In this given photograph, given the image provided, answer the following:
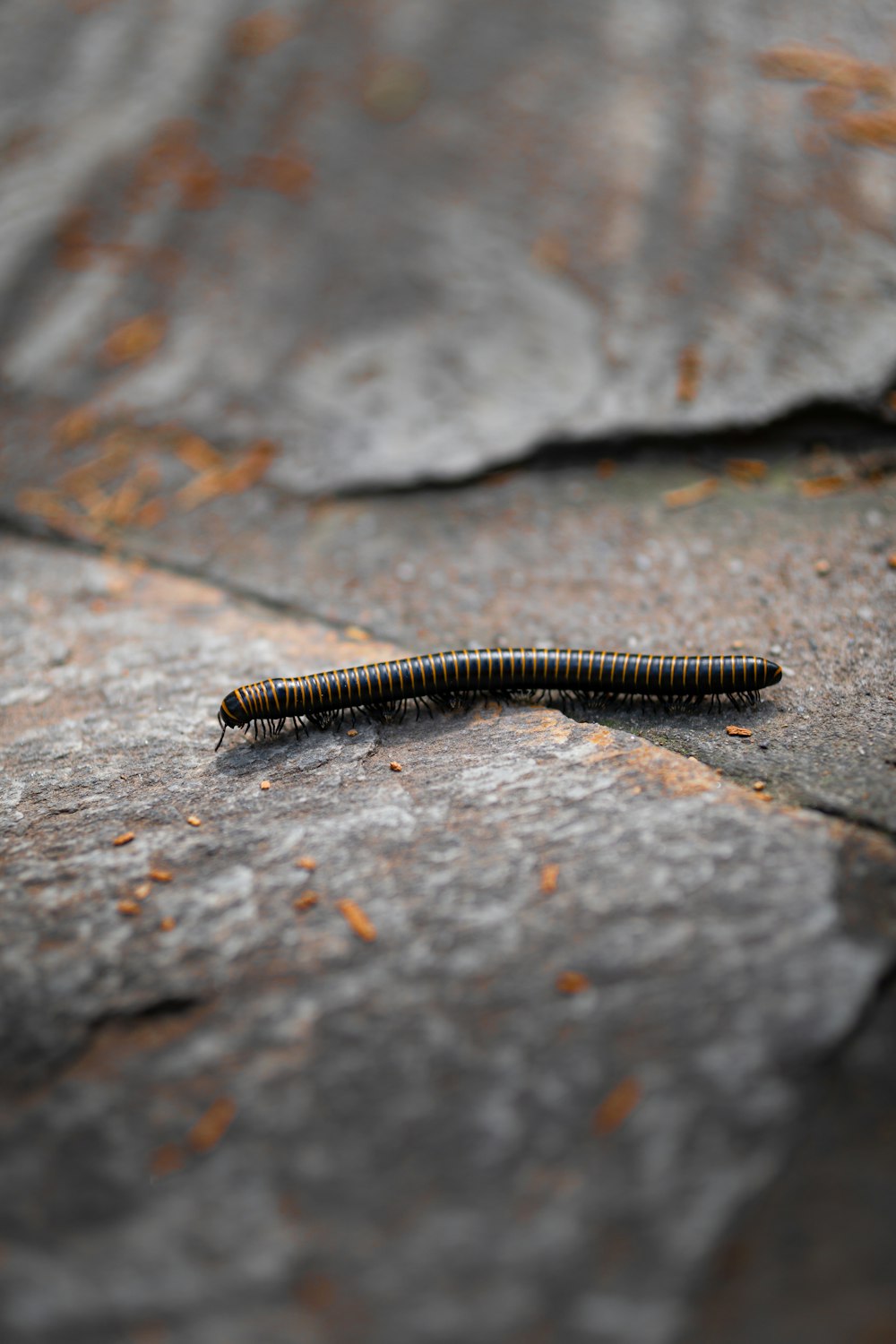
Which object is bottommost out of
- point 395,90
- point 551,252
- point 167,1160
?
point 167,1160

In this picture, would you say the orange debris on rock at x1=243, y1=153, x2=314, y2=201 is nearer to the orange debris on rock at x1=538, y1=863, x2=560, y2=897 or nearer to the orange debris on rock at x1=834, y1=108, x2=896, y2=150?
the orange debris on rock at x1=834, y1=108, x2=896, y2=150

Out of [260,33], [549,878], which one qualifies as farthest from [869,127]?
[549,878]

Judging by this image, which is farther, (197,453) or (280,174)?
(280,174)

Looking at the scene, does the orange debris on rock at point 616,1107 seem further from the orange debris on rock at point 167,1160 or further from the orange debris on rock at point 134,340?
the orange debris on rock at point 134,340

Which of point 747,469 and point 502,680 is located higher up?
point 747,469

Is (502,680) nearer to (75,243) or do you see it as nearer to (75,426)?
(75,426)

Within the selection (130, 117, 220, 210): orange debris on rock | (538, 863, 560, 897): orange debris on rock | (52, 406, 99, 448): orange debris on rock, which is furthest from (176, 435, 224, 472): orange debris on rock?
(538, 863, 560, 897): orange debris on rock

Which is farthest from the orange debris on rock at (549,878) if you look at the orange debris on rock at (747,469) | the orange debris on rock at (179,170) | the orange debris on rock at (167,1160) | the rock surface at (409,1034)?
the orange debris on rock at (179,170)
